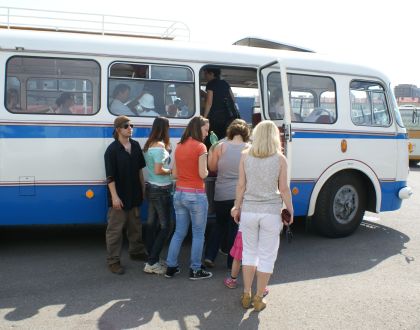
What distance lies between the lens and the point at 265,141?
4.10m

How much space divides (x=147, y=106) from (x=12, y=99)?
1.64 meters

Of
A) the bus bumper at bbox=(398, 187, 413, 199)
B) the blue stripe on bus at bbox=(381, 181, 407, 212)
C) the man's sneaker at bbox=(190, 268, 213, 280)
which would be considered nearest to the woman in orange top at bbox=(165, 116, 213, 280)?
the man's sneaker at bbox=(190, 268, 213, 280)

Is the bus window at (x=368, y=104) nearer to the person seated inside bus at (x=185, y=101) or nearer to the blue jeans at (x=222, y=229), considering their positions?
the person seated inside bus at (x=185, y=101)

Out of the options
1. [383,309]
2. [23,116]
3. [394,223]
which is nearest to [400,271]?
[383,309]

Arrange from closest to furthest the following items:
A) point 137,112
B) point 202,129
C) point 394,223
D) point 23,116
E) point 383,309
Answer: point 383,309, point 202,129, point 23,116, point 137,112, point 394,223

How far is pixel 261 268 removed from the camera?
14.0 ft

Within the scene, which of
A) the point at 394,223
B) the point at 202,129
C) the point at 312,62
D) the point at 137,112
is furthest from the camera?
the point at 394,223

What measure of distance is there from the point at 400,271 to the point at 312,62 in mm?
3126

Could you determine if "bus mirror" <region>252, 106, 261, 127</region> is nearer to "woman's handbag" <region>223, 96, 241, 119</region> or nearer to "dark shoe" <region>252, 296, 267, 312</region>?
"woman's handbag" <region>223, 96, 241, 119</region>

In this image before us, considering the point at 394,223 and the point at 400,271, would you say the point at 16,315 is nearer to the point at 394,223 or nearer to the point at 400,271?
the point at 400,271

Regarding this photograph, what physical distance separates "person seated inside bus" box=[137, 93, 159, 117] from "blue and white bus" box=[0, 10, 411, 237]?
64 millimetres

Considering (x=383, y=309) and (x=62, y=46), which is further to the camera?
(x=62, y=46)

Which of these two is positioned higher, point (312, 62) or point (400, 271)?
point (312, 62)

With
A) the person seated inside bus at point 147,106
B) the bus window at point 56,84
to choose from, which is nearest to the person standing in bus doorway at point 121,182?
the person seated inside bus at point 147,106
